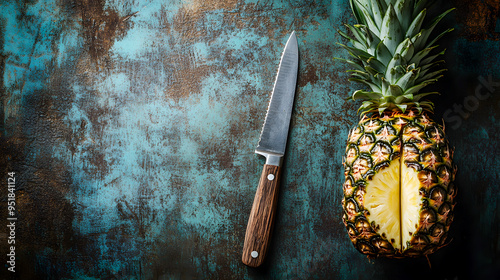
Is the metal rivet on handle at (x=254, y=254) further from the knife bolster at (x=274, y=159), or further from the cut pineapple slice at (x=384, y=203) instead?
the cut pineapple slice at (x=384, y=203)

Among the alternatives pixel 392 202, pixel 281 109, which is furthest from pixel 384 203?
pixel 281 109

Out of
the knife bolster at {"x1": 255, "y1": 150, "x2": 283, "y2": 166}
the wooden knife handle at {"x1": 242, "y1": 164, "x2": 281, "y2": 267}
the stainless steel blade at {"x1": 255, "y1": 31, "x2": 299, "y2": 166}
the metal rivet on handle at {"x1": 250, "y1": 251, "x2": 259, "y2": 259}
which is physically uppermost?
the stainless steel blade at {"x1": 255, "y1": 31, "x2": 299, "y2": 166}

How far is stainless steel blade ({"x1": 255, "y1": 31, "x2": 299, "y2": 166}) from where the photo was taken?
1.58 m

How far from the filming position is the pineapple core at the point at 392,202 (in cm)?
117

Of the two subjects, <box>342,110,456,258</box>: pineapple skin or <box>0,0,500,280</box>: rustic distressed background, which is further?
<box>0,0,500,280</box>: rustic distressed background

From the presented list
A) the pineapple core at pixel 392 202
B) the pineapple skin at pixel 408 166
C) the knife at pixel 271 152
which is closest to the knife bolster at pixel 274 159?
the knife at pixel 271 152

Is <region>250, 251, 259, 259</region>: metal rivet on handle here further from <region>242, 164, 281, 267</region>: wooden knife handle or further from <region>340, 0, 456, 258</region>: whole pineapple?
<region>340, 0, 456, 258</region>: whole pineapple

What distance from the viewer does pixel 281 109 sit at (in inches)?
63.1

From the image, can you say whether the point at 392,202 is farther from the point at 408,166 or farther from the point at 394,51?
the point at 394,51

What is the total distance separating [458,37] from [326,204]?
1.20 m

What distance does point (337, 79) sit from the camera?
1.64m

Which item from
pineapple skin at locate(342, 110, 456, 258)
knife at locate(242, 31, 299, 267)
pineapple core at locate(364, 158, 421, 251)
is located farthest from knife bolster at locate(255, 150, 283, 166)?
pineapple core at locate(364, 158, 421, 251)

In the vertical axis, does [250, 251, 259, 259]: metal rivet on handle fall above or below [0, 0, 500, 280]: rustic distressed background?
below

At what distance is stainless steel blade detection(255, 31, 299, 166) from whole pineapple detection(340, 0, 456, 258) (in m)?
0.42
